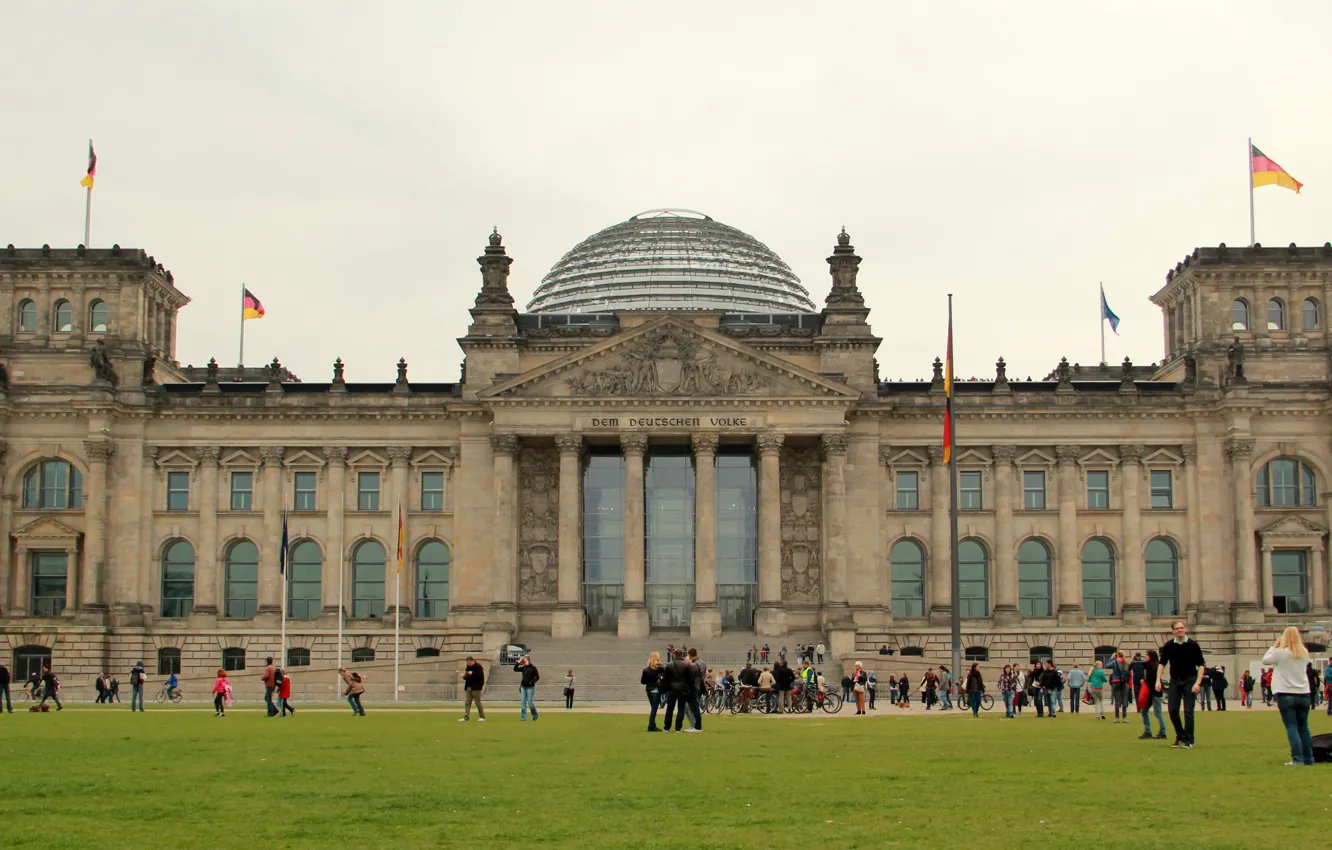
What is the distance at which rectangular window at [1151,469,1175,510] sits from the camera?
88.7m

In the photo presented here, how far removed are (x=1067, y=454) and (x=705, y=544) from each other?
66.1ft

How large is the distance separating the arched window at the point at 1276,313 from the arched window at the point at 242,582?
5499cm

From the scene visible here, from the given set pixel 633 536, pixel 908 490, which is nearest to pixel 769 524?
pixel 633 536

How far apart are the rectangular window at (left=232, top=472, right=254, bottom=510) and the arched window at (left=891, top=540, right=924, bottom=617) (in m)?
33.6

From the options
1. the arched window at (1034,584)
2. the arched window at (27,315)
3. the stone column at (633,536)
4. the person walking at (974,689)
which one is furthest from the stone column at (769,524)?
the arched window at (27,315)

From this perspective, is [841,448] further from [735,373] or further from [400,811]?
[400,811]

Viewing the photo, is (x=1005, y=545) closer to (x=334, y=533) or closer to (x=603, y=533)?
(x=603, y=533)

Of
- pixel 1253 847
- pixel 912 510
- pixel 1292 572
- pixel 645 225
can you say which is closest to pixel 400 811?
pixel 1253 847

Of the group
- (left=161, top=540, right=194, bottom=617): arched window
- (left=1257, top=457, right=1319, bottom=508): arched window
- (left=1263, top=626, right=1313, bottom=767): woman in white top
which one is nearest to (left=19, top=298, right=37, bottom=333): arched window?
(left=161, top=540, right=194, bottom=617): arched window

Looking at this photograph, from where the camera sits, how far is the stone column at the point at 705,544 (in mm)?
81500

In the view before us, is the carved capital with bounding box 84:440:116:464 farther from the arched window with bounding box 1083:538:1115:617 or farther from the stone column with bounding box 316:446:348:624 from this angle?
the arched window with bounding box 1083:538:1115:617

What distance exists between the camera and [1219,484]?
8756cm

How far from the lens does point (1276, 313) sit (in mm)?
90812

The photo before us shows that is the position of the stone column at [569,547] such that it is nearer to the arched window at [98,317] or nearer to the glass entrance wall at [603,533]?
the glass entrance wall at [603,533]
